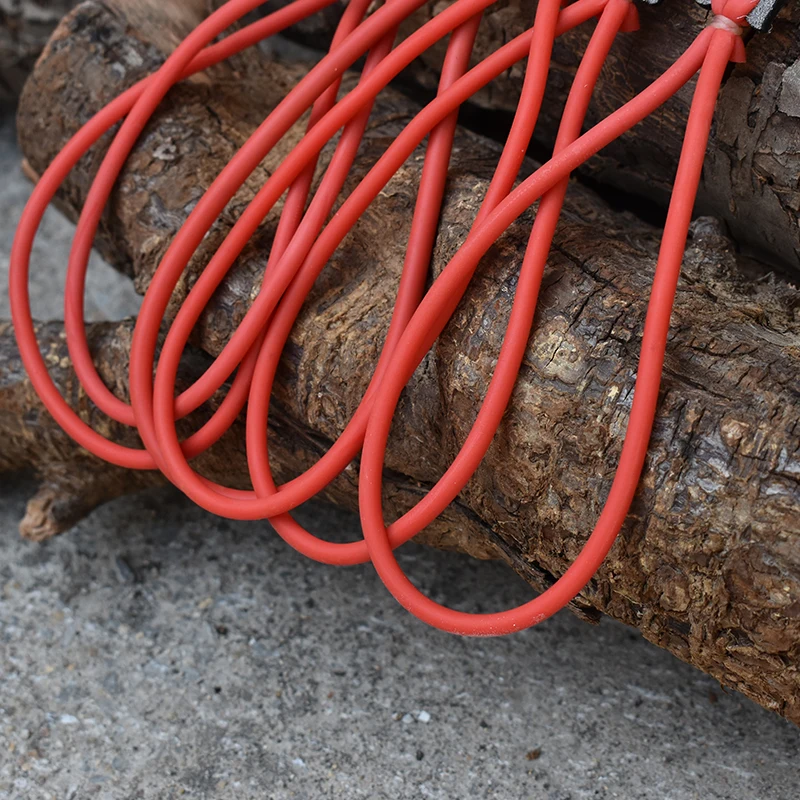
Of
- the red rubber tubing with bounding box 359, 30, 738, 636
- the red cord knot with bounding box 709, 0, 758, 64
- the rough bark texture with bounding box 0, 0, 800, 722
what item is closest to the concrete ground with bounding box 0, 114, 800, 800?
the rough bark texture with bounding box 0, 0, 800, 722

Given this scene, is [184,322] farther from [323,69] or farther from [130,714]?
[130,714]

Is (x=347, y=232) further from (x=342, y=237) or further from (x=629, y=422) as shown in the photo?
(x=629, y=422)

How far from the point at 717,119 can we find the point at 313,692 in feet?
2.92

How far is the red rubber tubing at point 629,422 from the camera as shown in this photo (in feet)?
2.73

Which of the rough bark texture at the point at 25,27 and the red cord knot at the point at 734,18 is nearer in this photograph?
the red cord knot at the point at 734,18

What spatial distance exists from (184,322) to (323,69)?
0.35m

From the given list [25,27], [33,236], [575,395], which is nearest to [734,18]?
[575,395]

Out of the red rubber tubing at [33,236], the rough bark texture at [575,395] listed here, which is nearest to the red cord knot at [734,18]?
the rough bark texture at [575,395]

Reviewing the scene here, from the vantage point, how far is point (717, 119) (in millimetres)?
1041

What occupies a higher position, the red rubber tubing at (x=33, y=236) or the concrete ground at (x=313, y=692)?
the red rubber tubing at (x=33, y=236)

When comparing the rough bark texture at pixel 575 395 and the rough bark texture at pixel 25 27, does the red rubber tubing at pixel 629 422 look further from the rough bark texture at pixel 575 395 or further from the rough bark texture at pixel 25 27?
the rough bark texture at pixel 25 27

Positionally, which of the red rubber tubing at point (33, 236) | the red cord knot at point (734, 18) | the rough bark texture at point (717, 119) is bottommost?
the red rubber tubing at point (33, 236)

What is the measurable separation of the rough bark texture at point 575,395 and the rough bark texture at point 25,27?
2.55ft

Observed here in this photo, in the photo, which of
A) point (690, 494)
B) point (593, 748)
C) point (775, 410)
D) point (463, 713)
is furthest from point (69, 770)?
point (775, 410)
